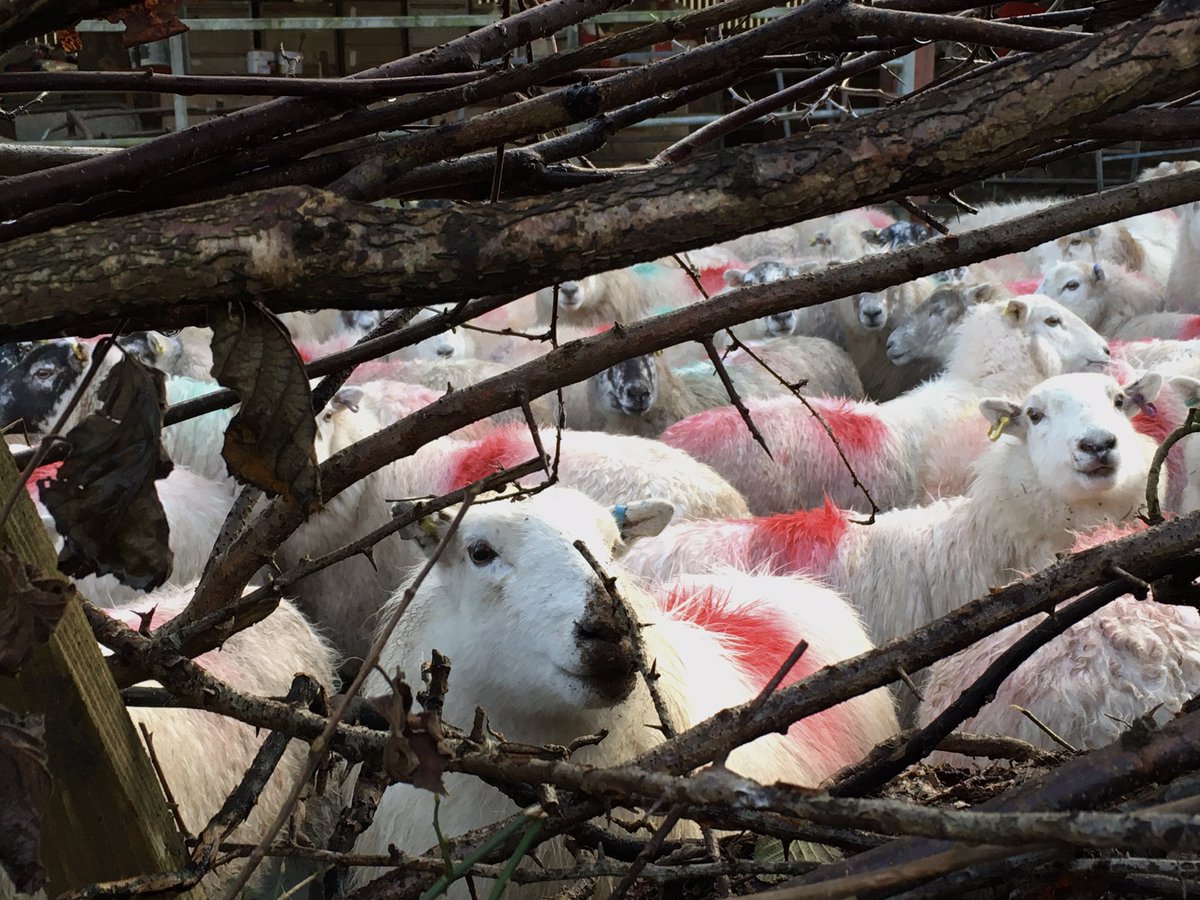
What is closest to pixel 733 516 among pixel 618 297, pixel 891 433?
pixel 891 433

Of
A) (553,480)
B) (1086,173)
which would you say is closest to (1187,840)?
(553,480)

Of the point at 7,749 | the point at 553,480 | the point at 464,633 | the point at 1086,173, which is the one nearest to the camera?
the point at 7,749

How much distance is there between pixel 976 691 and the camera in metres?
Result: 1.21

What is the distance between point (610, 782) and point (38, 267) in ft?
1.89

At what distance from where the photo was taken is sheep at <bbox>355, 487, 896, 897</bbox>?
2125mm

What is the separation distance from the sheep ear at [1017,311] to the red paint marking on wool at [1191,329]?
2.97 feet

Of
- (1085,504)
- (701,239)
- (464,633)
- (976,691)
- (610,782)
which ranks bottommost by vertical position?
(1085,504)

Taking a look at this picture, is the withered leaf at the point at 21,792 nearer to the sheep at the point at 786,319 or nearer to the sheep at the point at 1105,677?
the sheep at the point at 1105,677

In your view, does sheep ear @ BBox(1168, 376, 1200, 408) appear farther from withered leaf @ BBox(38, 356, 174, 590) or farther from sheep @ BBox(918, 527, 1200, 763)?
withered leaf @ BBox(38, 356, 174, 590)

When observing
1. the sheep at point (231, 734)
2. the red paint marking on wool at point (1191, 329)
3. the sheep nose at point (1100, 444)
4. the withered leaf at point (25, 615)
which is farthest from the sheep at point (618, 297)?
the withered leaf at point (25, 615)

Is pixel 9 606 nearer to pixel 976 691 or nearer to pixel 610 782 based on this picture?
pixel 610 782

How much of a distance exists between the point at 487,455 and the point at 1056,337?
2842 millimetres

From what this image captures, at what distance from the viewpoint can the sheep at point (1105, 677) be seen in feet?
8.00

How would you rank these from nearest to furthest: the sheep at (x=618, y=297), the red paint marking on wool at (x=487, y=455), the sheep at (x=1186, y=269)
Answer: the red paint marking on wool at (x=487, y=455) < the sheep at (x=1186, y=269) < the sheep at (x=618, y=297)
